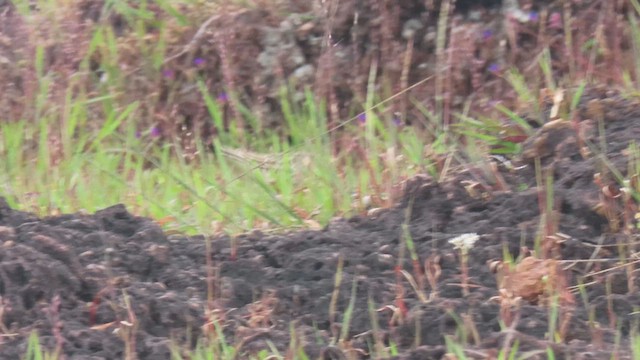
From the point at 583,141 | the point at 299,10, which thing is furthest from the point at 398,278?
the point at 299,10

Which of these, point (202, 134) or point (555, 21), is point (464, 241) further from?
point (202, 134)

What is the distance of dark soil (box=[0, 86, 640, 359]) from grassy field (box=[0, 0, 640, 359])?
120mm

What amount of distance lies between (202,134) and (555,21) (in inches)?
68.2

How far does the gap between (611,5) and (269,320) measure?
264 centimetres

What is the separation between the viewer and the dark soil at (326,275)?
8.30ft

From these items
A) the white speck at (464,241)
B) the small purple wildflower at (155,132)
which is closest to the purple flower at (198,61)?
the small purple wildflower at (155,132)

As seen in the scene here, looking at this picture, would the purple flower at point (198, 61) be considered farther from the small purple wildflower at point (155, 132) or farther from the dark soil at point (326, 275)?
the dark soil at point (326, 275)

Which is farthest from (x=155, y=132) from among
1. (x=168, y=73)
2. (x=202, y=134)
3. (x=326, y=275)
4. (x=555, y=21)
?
(x=326, y=275)

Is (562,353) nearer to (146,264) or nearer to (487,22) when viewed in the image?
(146,264)

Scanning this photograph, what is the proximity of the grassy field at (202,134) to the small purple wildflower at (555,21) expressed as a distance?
1.9 inches

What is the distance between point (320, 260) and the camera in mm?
2945

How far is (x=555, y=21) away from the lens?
4.73 m

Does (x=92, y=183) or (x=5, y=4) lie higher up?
(x=5, y=4)

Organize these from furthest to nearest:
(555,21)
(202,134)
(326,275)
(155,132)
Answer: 1. (202,134)
2. (155,132)
3. (555,21)
4. (326,275)
